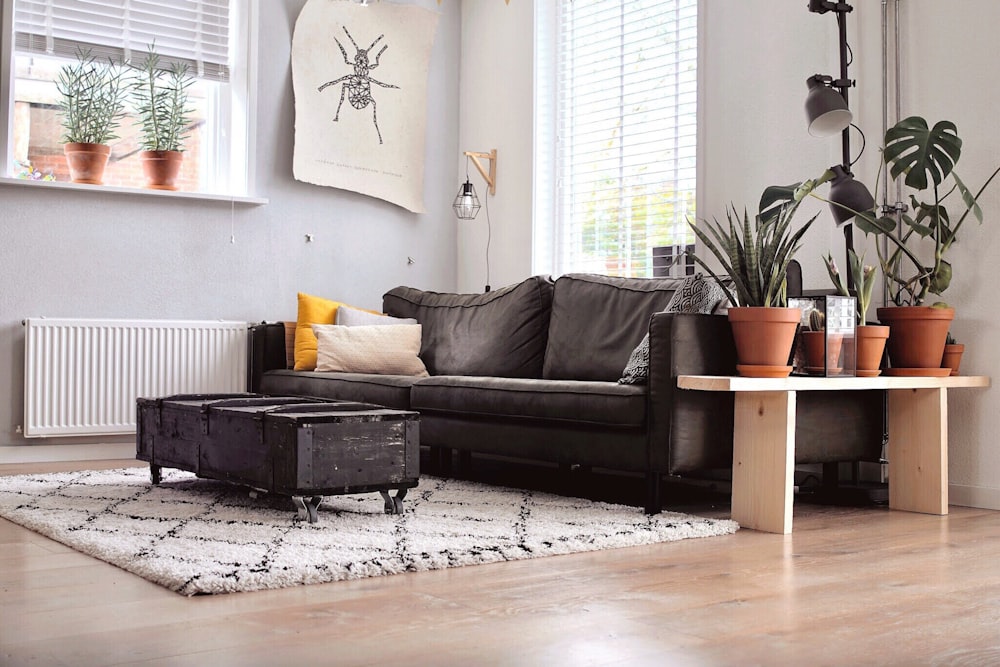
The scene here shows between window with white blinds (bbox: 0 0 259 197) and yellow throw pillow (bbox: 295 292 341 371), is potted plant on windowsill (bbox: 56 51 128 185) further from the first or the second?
yellow throw pillow (bbox: 295 292 341 371)

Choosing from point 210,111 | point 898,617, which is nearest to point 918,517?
point 898,617

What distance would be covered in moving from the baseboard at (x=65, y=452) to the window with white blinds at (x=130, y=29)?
75.6 inches

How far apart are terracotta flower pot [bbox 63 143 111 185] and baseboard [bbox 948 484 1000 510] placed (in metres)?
4.10

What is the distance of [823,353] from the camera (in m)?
3.48

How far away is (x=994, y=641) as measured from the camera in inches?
77.0

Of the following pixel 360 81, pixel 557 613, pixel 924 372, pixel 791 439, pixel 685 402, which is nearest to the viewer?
pixel 557 613

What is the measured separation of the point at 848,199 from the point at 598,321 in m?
1.13

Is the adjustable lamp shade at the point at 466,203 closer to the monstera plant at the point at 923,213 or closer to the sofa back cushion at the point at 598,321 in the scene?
the sofa back cushion at the point at 598,321

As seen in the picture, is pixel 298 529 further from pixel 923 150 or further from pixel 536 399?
pixel 923 150

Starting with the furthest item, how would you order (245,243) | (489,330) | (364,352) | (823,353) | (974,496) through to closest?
(245,243) → (364,352) → (489,330) → (974,496) → (823,353)

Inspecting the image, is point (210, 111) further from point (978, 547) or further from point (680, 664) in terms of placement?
point (680, 664)

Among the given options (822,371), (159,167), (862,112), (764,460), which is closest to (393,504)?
(764,460)

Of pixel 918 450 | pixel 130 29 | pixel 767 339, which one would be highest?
pixel 130 29

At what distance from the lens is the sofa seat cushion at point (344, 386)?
448 cm
